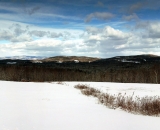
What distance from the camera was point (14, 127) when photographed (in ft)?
19.5

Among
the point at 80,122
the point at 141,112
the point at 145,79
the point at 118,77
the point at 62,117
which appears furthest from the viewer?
the point at 118,77

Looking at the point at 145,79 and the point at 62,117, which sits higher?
the point at 62,117

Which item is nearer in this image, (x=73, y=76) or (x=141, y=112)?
(x=141, y=112)

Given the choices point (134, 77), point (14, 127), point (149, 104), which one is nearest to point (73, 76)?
point (134, 77)

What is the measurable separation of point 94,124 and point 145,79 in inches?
2574

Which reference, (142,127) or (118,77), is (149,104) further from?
(118,77)

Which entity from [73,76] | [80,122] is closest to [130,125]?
[80,122]

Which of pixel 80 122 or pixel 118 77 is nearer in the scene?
pixel 80 122

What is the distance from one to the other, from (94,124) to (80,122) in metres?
0.47

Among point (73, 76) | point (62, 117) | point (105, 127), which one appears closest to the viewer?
point (105, 127)

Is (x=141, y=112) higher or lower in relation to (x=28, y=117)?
lower

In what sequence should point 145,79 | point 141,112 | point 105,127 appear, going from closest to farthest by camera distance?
point 105,127 → point 141,112 → point 145,79

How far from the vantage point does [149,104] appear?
458 inches

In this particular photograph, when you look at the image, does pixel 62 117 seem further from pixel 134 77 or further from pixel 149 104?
pixel 134 77
